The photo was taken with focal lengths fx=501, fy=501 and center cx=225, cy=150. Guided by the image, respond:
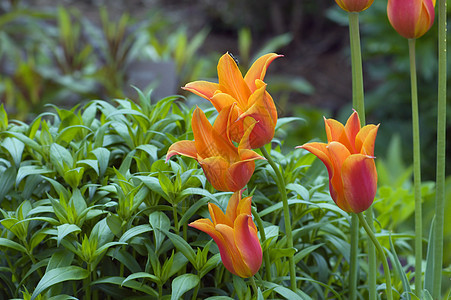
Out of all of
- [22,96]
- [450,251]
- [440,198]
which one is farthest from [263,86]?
[22,96]

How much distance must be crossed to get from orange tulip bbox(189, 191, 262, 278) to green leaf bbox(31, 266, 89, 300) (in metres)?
0.16

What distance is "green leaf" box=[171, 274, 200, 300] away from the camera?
0.49 meters

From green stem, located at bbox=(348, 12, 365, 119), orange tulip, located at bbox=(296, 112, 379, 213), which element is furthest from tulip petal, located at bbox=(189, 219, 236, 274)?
green stem, located at bbox=(348, 12, 365, 119)

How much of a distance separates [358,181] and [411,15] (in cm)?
22

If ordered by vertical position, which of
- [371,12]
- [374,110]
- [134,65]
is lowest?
[374,110]

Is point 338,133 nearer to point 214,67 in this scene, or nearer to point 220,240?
point 220,240

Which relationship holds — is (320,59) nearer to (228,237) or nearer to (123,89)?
(123,89)

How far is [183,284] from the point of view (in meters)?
0.50

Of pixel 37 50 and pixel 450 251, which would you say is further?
pixel 37 50

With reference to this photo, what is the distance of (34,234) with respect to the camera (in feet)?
1.80

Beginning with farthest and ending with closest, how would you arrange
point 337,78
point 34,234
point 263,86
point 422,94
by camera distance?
point 337,78
point 422,94
point 34,234
point 263,86

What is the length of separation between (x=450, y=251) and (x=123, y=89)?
2.46m

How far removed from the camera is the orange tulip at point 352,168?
438mm

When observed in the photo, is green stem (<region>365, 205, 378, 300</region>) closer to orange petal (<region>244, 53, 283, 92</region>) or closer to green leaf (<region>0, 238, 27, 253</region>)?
orange petal (<region>244, 53, 283, 92</region>)
